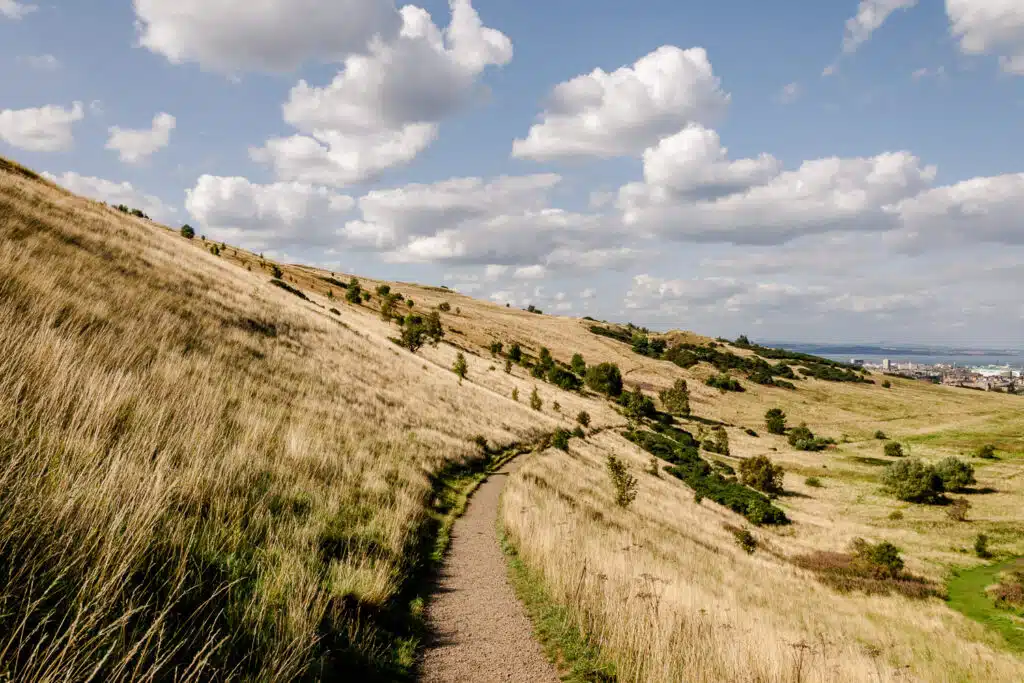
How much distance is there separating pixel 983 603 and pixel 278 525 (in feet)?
140

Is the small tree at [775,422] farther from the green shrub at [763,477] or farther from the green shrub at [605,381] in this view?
the green shrub at [763,477]

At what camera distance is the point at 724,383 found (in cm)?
14225

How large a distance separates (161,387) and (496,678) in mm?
8646

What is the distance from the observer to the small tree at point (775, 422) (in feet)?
356

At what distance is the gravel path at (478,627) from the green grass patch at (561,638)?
0.63 ft

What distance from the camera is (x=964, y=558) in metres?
40.0

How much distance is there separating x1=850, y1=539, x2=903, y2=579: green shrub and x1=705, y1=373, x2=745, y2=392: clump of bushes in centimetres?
11137

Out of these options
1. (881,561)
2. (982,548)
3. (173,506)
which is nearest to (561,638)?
(173,506)

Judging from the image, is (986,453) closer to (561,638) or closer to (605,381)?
(605,381)

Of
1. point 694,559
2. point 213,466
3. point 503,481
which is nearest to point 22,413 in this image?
point 213,466

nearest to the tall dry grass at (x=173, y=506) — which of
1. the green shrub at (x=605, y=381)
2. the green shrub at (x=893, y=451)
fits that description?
the green shrub at (x=605, y=381)

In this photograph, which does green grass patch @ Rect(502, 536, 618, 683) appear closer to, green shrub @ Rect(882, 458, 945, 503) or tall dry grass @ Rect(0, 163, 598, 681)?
tall dry grass @ Rect(0, 163, 598, 681)

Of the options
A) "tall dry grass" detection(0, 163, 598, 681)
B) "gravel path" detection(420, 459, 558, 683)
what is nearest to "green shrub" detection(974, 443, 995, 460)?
"tall dry grass" detection(0, 163, 598, 681)

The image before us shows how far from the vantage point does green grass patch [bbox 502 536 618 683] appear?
688 centimetres
